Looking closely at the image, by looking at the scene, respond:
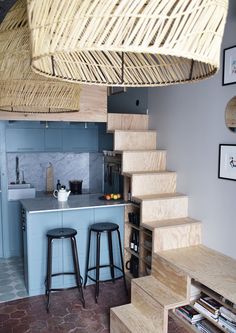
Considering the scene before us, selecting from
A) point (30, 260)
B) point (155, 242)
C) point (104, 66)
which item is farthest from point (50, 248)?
point (104, 66)

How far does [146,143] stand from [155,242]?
1.39m

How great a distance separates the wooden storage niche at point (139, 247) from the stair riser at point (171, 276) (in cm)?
42

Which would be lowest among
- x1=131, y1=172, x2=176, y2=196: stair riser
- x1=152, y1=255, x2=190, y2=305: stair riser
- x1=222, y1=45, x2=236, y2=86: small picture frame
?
x1=152, y1=255, x2=190, y2=305: stair riser

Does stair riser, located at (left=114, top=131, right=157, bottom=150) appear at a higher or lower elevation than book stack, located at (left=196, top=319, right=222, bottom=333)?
higher

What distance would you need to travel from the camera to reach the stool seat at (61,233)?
3275 millimetres

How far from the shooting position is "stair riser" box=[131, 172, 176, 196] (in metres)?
3.56

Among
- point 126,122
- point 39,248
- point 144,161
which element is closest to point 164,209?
point 144,161

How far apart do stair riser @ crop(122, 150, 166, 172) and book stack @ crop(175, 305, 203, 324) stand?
1566 millimetres

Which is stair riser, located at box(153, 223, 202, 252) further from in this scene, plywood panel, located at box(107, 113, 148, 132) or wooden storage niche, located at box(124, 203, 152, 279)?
plywood panel, located at box(107, 113, 148, 132)

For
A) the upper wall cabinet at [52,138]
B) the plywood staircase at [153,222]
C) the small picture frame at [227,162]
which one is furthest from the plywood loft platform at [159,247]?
the upper wall cabinet at [52,138]

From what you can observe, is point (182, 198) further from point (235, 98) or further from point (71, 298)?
point (71, 298)

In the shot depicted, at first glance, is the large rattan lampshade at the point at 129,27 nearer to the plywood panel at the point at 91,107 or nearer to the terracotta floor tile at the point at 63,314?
the terracotta floor tile at the point at 63,314

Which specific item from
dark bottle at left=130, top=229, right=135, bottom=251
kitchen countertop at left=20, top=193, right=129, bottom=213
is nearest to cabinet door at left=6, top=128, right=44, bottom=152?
kitchen countertop at left=20, top=193, right=129, bottom=213

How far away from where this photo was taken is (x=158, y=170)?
12.7ft
